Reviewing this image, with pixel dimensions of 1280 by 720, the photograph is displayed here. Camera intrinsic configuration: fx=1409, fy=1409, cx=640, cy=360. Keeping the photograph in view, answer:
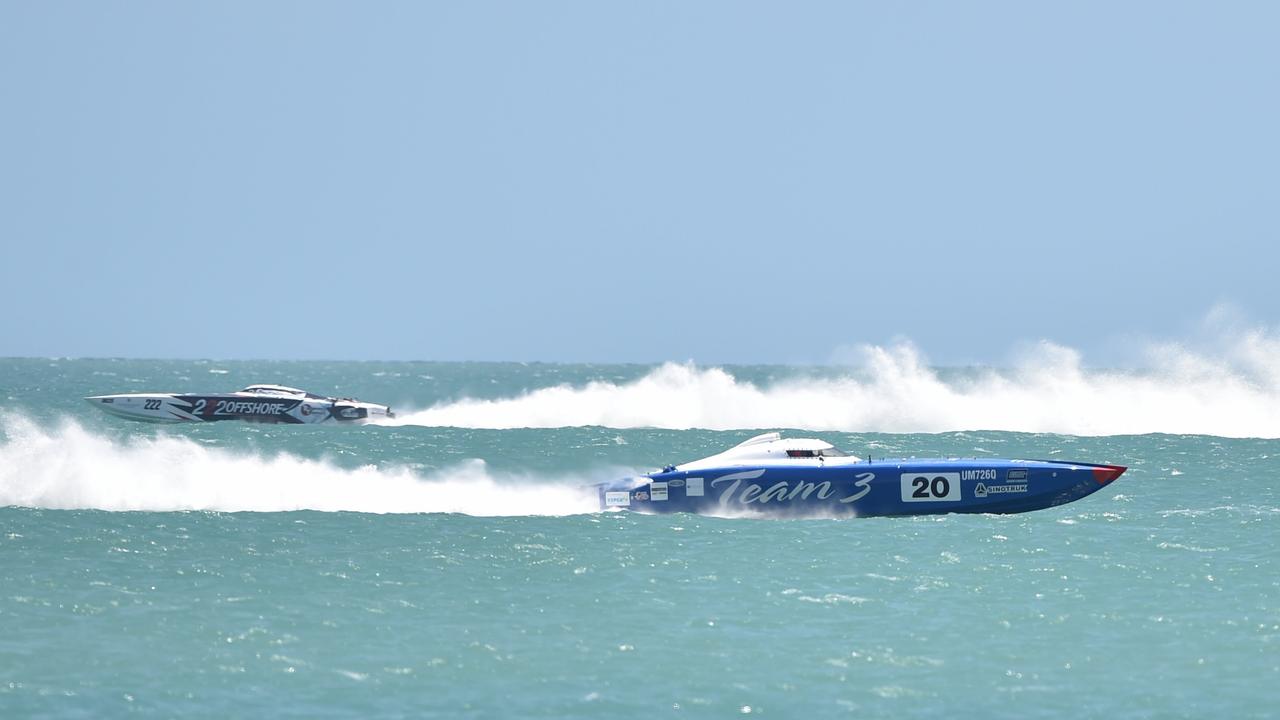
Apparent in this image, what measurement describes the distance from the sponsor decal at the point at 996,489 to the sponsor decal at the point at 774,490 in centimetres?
223

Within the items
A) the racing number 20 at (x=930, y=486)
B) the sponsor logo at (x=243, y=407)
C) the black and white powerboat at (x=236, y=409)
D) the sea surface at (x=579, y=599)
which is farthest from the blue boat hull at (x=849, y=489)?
the sponsor logo at (x=243, y=407)

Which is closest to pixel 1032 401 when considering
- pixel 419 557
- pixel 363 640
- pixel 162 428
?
pixel 162 428

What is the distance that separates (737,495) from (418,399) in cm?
7879

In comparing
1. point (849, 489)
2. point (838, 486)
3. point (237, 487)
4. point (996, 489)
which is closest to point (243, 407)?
point (237, 487)

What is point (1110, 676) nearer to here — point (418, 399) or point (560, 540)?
point (560, 540)

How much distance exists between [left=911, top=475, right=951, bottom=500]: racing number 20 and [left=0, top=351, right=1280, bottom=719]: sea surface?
0.52m

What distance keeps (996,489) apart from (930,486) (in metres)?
1.31

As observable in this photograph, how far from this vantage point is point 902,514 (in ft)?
90.2

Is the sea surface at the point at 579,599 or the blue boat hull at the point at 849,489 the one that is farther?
the blue boat hull at the point at 849,489

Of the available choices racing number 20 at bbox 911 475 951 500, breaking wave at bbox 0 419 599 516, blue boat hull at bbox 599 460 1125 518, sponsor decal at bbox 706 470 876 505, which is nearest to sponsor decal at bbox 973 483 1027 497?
blue boat hull at bbox 599 460 1125 518

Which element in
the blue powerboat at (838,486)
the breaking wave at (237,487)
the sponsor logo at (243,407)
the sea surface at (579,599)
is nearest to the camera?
the sea surface at (579,599)

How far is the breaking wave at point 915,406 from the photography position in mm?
63500

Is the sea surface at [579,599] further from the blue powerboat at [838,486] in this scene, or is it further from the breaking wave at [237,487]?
the blue powerboat at [838,486]

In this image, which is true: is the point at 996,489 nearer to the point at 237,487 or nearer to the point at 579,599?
the point at 579,599
